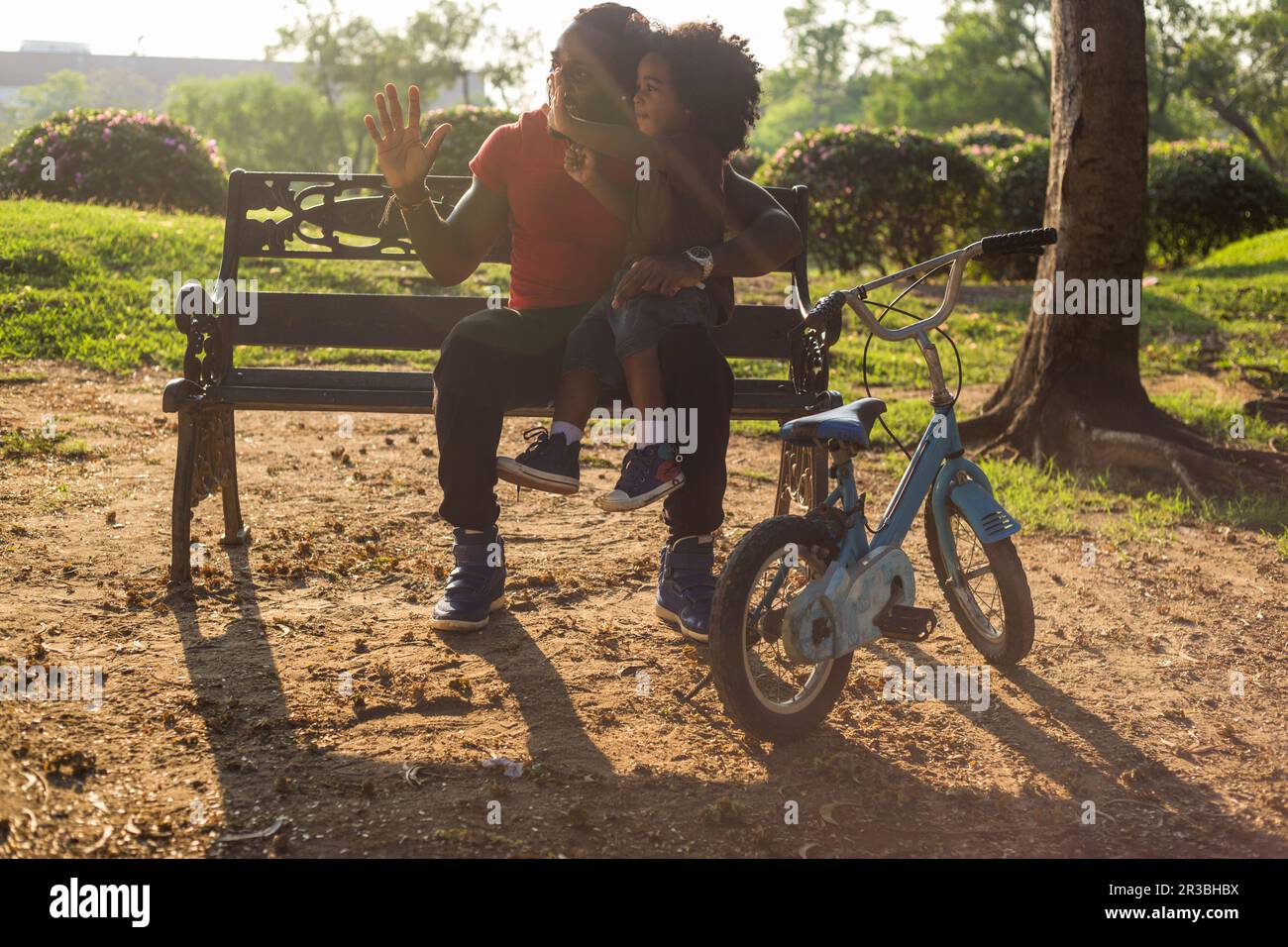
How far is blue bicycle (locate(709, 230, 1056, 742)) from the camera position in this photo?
2900mm

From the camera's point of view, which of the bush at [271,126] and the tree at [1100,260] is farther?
the bush at [271,126]

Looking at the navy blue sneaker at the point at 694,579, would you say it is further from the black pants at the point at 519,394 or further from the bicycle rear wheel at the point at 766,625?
the bicycle rear wheel at the point at 766,625

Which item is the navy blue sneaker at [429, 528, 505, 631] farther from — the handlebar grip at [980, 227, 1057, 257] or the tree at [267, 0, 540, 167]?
the tree at [267, 0, 540, 167]

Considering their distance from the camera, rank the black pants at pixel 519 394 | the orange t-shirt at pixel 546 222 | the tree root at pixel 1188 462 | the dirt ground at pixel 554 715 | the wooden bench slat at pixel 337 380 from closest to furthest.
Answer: the dirt ground at pixel 554 715 < the black pants at pixel 519 394 < the orange t-shirt at pixel 546 222 < the wooden bench slat at pixel 337 380 < the tree root at pixel 1188 462

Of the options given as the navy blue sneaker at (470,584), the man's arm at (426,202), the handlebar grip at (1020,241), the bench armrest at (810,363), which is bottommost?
the navy blue sneaker at (470,584)

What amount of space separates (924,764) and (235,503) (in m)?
2.69

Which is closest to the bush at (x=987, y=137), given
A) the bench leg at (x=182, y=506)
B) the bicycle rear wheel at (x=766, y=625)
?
the bench leg at (x=182, y=506)

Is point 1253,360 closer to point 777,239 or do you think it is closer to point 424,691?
point 777,239

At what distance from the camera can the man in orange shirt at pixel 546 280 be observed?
3.40m

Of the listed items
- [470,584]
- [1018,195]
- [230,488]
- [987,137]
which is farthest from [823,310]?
[987,137]

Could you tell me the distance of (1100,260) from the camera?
5.93 m

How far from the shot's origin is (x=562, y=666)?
3537 millimetres

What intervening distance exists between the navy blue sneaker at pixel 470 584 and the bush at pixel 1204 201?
43.7ft
